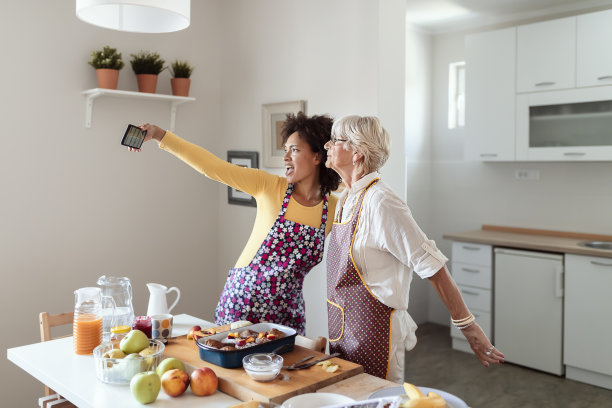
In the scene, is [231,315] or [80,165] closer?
[231,315]

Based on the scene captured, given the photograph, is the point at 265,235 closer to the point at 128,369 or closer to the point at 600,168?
the point at 128,369

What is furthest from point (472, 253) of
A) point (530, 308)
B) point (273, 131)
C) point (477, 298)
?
point (273, 131)

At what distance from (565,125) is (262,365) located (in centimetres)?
323

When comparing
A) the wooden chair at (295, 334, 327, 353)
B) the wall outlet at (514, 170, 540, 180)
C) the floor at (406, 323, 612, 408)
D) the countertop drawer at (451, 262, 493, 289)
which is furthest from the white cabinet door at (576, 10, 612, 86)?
the wooden chair at (295, 334, 327, 353)

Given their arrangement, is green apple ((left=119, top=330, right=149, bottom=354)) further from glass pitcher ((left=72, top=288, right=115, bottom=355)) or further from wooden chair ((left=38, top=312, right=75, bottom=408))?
wooden chair ((left=38, top=312, right=75, bottom=408))

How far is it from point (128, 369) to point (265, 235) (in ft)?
2.46

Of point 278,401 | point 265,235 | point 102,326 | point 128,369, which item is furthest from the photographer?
point 265,235

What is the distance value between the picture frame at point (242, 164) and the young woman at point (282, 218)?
1260mm

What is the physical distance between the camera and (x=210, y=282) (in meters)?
3.74

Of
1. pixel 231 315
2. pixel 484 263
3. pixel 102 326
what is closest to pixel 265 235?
pixel 231 315

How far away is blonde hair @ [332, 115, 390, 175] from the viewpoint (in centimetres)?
178

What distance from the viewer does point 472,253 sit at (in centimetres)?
414

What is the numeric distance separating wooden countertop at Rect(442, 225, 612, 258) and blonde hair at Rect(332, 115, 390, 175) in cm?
229

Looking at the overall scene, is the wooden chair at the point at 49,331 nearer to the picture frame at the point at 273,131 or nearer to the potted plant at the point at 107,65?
the potted plant at the point at 107,65
